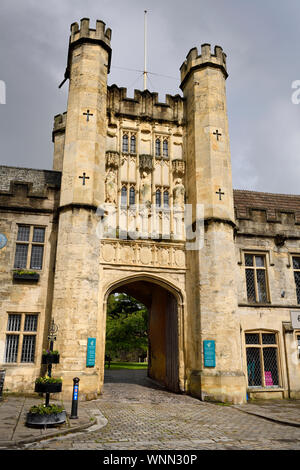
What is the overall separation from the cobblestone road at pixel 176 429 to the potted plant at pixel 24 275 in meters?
5.06

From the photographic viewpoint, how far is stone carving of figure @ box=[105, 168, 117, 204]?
1576cm

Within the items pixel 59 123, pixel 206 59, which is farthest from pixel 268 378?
pixel 59 123

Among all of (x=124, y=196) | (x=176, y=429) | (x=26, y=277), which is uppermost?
(x=124, y=196)

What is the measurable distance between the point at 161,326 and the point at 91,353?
678 centimetres

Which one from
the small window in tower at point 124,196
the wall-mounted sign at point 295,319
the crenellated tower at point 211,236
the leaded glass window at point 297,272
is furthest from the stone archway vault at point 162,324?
the leaded glass window at point 297,272

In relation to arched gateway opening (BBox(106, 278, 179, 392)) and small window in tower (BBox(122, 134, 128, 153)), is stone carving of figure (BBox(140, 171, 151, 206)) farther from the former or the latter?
arched gateway opening (BBox(106, 278, 179, 392))

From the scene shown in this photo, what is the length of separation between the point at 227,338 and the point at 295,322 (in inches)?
102

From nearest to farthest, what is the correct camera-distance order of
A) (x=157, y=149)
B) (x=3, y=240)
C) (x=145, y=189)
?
(x=3, y=240), (x=145, y=189), (x=157, y=149)

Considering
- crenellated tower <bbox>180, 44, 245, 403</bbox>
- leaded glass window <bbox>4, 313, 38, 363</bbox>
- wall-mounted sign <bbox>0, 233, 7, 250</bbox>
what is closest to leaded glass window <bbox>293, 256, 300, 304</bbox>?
crenellated tower <bbox>180, 44, 245, 403</bbox>

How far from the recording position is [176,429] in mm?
8477

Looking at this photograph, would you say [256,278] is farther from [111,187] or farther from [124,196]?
[111,187]

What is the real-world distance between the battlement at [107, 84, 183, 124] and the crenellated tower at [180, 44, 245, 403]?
0.59 meters
